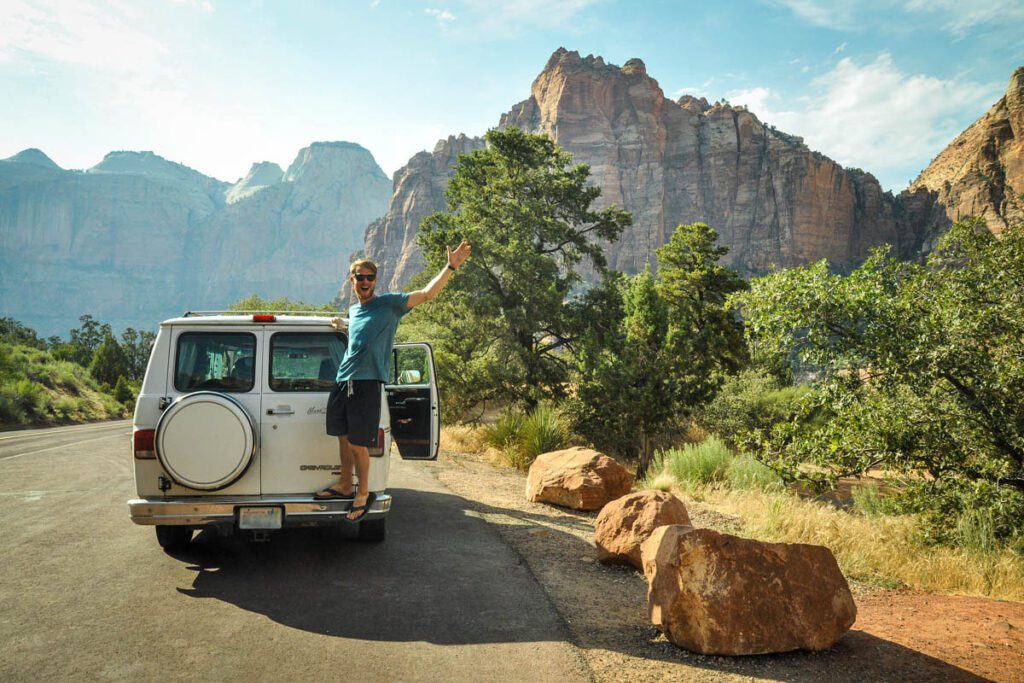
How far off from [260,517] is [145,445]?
1075mm

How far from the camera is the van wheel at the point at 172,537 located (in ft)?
18.0

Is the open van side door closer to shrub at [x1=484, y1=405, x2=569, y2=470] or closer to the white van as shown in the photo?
the white van

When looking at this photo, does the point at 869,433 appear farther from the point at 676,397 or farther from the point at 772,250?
the point at 772,250

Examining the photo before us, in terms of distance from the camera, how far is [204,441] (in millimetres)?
4781

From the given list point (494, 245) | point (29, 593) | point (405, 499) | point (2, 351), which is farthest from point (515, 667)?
point (2, 351)

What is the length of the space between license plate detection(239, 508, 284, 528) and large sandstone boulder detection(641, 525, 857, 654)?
2.92m

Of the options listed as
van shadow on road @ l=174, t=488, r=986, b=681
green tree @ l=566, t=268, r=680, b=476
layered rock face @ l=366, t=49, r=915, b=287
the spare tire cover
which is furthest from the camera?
layered rock face @ l=366, t=49, r=915, b=287

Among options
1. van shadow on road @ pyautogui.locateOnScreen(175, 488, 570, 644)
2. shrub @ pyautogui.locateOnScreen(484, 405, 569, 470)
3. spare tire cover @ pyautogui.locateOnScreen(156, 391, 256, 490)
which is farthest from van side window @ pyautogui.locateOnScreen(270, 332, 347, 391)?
shrub @ pyautogui.locateOnScreen(484, 405, 569, 470)

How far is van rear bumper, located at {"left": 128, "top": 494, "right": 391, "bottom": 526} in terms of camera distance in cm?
477

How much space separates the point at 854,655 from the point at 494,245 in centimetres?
1532

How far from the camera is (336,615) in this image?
425 cm

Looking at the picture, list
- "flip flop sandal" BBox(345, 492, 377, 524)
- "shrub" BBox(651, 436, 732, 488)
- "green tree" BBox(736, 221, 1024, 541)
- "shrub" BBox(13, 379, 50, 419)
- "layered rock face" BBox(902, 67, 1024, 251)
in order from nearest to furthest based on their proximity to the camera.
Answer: "flip flop sandal" BBox(345, 492, 377, 524)
"green tree" BBox(736, 221, 1024, 541)
"shrub" BBox(651, 436, 732, 488)
"shrub" BBox(13, 379, 50, 419)
"layered rock face" BBox(902, 67, 1024, 251)

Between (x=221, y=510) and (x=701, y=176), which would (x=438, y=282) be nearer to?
(x=221, y=510)

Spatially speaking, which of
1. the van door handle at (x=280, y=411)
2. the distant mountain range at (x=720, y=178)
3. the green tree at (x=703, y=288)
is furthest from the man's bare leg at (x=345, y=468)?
the distant mountain range at (x=720, y=178)
